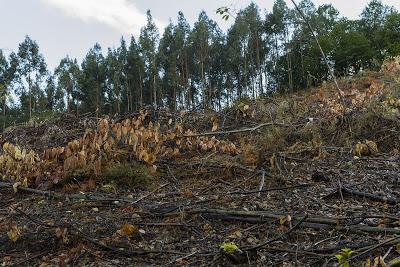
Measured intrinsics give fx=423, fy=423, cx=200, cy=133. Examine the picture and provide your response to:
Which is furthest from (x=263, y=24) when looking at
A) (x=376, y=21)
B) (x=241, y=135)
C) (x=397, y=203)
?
(x=397, y=203)

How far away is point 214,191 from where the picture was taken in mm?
4188

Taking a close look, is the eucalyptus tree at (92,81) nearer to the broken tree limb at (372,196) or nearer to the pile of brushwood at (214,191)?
the pile of brushwood at (214,191)

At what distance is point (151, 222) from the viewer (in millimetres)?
3490

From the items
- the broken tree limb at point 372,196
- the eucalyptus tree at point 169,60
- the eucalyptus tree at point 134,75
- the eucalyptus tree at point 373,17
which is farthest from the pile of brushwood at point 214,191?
the eucalyptus tree at point 134,75

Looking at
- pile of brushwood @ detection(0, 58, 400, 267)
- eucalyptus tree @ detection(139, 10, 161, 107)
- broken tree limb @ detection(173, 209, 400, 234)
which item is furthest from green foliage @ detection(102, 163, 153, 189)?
eucalyptus tree @ detection(139, 10, 161, 107)

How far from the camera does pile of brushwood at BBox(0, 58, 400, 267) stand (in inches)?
113

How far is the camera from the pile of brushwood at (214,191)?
287 cm

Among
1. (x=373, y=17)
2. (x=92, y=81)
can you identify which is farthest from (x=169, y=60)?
(x=373, y=17)

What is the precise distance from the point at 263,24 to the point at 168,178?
1325 inches

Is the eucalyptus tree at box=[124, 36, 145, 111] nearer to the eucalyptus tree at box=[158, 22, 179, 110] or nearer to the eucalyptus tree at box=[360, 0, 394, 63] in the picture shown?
the eucalyptus tree at box=[158, 22, 179, 110]

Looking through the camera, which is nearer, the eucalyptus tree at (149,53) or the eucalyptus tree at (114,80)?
the eucalyptus tree at (149,53)

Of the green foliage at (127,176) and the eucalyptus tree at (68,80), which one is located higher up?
the eucalyptus tree at (68,80)

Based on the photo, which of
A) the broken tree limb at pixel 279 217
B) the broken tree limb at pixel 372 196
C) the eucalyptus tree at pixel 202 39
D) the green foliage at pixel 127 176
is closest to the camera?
the broken tree limb at pixel 279 217

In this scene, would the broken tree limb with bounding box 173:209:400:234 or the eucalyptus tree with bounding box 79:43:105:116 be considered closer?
the broken tree limb with bounding box 173:209:400:234
